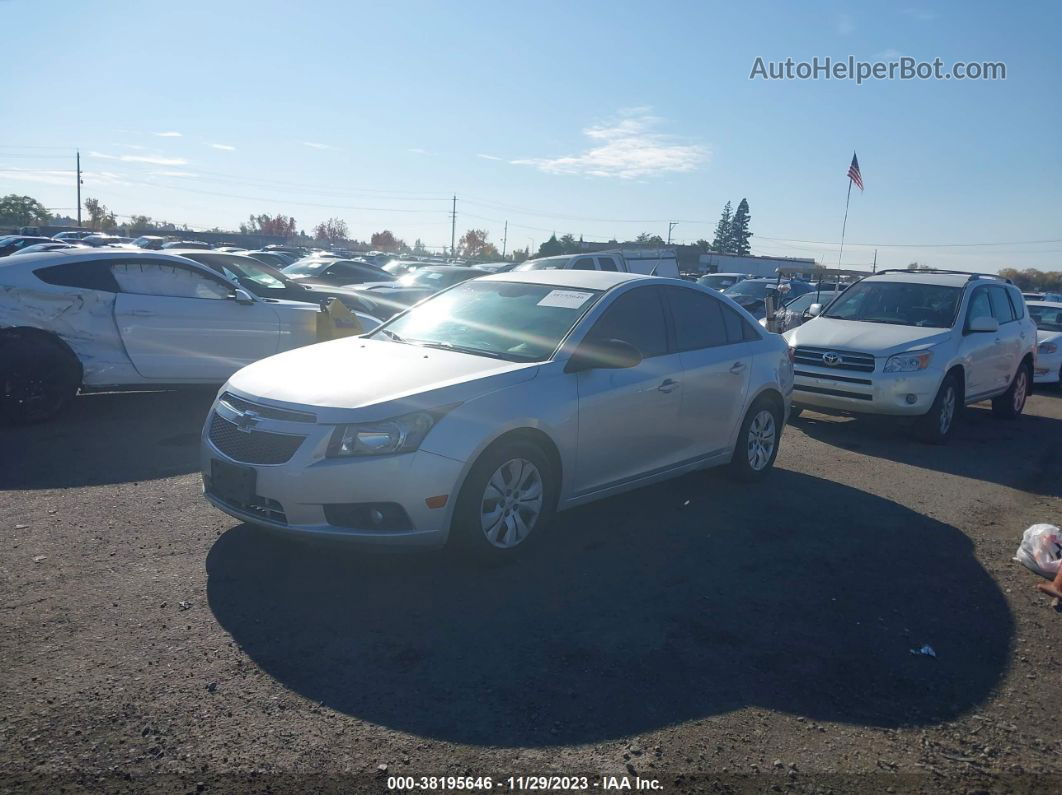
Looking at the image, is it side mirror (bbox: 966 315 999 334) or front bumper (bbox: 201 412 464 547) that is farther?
side mirror (bbox: 966 315 999 334)

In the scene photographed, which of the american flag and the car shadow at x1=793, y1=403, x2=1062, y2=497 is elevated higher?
the american flag

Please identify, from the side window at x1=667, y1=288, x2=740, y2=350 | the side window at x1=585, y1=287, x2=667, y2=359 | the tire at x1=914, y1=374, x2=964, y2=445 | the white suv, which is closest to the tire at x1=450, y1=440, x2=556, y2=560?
the side window at x1=585, y1=287, x2=667, y2=359

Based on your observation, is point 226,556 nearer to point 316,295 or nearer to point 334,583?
point 334,583

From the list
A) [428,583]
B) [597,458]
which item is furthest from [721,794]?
[597,458]

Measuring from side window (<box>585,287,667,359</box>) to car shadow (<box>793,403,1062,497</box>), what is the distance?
396 cm

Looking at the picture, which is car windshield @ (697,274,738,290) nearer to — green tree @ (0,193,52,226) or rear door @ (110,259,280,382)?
rear door @ (110,259,280,382)

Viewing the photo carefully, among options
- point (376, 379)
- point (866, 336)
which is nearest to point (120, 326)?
point (376, 379)

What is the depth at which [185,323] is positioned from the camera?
28.9ft

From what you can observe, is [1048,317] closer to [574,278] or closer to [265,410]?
[574,278]

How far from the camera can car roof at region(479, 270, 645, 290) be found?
20.1 feet

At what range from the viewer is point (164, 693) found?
3479 millimetres

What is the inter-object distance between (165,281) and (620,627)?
262 inches

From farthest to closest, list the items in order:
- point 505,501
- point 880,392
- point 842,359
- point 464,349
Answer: point 842,359, point 880,392, point 464,349, point 505,501

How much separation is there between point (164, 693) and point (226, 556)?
1.51m
